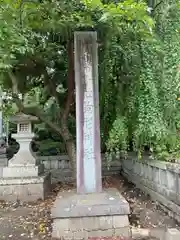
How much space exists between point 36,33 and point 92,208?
3326 mm

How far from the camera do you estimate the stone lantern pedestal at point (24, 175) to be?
20.0 ft

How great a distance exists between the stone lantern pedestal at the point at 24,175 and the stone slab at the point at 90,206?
172 cm

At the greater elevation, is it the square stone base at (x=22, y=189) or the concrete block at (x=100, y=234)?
the square stone base at (x=22, y=189)

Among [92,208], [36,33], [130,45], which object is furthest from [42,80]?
[92,208]

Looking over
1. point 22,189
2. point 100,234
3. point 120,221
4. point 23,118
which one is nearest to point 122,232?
point 120,221

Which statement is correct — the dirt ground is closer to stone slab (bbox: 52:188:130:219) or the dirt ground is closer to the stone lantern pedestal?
the stone lantern pedestal

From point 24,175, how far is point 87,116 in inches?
89.4

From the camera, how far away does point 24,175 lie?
6395 mm

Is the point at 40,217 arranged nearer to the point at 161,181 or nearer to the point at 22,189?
the point at 22,189

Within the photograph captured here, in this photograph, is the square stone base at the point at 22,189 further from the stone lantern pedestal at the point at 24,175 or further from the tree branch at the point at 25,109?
the tree branch at the point at 25,109

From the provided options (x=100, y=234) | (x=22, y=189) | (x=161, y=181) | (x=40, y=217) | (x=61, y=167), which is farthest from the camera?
(x=61, y=167)

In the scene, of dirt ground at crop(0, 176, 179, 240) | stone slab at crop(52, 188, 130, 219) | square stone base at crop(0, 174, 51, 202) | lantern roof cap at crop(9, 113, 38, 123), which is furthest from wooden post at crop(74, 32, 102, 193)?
lantern roof cap at crop(9, 113, 38, 123)

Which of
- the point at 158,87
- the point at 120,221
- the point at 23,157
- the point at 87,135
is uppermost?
the point at 158,87

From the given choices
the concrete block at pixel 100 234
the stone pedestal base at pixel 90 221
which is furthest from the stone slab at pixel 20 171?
the concrete block at pixel 100 234
